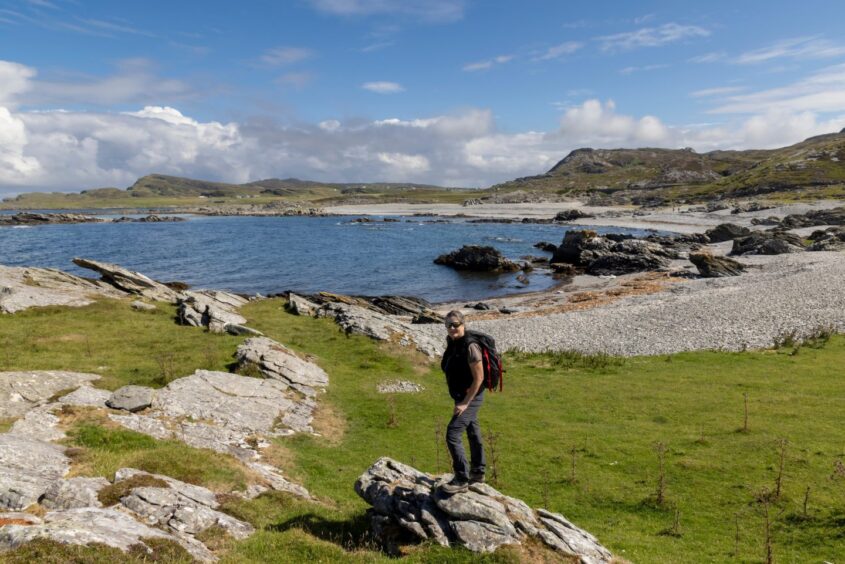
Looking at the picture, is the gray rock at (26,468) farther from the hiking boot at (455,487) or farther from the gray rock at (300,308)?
the gray rock at (300,308)

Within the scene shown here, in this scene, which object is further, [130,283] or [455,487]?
[130,283]

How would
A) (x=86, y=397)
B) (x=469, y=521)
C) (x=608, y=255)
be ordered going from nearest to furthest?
(x=469, y=521)
(x=86, y=397)
(x=608, y=255)

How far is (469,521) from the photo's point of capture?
11.2 m

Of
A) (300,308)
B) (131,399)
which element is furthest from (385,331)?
(131,399)

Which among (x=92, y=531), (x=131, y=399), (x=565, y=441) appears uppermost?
(x=92, y=531)

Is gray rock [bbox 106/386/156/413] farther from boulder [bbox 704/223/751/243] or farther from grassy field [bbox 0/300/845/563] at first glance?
boulder [bbox 704/223/751/243]

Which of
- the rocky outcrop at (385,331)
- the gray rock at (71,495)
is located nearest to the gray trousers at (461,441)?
the gray rock at (71,495)

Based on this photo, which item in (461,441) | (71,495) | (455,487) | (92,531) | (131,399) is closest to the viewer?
(92,531)

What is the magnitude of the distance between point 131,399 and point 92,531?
459 inches

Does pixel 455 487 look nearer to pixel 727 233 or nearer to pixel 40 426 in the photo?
pixel 40 426

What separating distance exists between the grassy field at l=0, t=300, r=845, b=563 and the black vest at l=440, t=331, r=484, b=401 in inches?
141

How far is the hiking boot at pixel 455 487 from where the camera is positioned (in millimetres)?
11609

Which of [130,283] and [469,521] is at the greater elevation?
[130,283]

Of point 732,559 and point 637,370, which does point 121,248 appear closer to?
point 637,370
